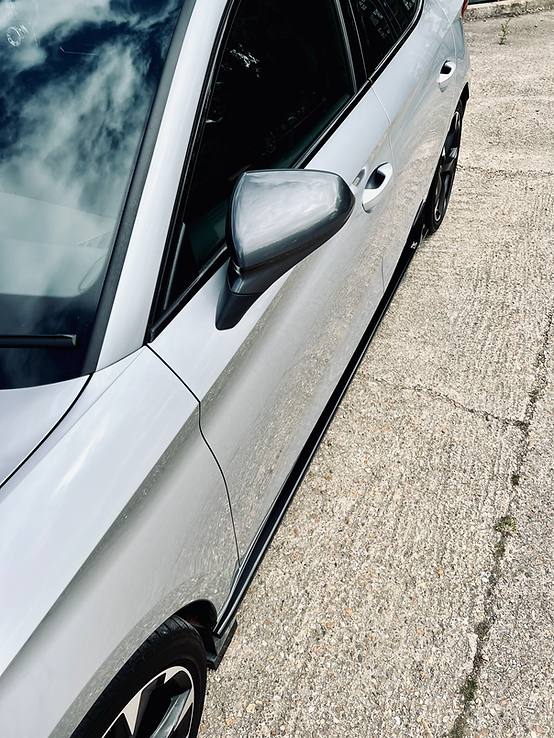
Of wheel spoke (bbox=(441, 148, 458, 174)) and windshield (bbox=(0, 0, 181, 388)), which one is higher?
windshield (bbox=(0, 0, 181, 388))

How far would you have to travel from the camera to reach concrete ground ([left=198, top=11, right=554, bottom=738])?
186cm

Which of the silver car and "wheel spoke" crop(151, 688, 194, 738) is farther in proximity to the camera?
"wheel spoke" crop(151, 688, 194, 738)

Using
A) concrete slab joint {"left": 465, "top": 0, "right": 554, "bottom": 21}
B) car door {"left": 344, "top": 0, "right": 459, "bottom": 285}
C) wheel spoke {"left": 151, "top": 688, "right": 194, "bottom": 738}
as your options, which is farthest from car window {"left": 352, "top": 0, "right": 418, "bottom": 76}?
concrete slab joint {"left": 465, "top": 0, "right": 554, "bottom": 21}

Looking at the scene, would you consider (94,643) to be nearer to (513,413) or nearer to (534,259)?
(513,413)

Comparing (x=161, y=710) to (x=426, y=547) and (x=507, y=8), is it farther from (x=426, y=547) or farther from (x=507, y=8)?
(x=507, y=8)

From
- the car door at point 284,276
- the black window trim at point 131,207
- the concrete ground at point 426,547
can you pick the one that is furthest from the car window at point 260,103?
the concrete ground at point 426,547

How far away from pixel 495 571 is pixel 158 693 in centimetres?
126

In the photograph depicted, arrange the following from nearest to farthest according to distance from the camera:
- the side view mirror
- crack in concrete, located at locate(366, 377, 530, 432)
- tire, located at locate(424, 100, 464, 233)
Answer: the side view mirror
crack in concrete, located at locate(366, 377, 530, 432)
tire, located at locate(424, 100, 464, 233)

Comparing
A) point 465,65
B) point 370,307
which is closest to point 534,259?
point 465,65

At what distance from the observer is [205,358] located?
4.30 ft

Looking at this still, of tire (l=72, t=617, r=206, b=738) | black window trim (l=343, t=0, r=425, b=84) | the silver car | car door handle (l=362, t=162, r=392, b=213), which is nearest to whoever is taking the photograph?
the silver car

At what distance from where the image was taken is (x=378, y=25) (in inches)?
97.3

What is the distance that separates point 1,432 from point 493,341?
2567mm

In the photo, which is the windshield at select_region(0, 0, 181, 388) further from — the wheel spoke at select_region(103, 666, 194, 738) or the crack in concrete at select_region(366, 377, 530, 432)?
the crack in concrete at select_region(366, 377, 530, 432)
